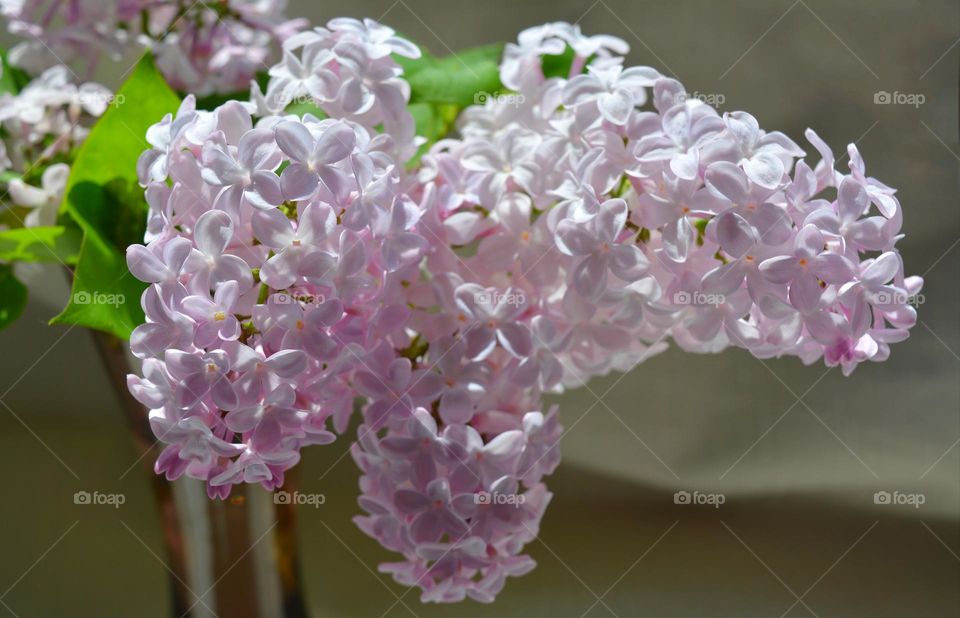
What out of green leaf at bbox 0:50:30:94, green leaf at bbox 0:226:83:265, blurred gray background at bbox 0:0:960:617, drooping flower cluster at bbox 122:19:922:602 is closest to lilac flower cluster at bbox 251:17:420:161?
drooping flower cluster at bbox 122:19:922:602

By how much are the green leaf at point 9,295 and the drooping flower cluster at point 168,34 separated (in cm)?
13

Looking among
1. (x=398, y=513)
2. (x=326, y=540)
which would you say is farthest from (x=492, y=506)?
(x=326, y=540)

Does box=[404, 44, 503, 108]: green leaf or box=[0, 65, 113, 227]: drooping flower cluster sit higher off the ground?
box=[404, 44, 503, 108]: green leaf

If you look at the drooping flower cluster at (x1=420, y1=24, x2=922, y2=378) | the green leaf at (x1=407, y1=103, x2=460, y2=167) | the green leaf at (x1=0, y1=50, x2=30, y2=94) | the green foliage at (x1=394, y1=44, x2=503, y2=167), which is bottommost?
the green leaf at (x1=0, y1=50, x2=30, y2=94)

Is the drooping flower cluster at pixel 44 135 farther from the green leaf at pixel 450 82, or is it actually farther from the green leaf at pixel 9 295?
the green leaf at pixel 450 82

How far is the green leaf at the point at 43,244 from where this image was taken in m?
0.43

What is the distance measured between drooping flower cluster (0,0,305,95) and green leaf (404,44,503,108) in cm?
11

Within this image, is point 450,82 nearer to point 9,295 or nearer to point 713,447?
point 9,295

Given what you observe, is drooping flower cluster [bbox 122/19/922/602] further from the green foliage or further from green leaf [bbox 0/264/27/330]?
green leaf [bbox 0/264/27/330]

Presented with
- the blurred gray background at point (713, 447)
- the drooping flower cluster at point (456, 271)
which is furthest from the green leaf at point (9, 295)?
the blurred gray background at point (713, 447)

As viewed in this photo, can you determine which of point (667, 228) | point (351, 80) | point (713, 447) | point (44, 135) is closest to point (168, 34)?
point (44, 135)

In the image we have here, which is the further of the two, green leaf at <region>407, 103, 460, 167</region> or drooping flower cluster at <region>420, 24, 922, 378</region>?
green leaf at <region>407, 103, 460, 167</region>

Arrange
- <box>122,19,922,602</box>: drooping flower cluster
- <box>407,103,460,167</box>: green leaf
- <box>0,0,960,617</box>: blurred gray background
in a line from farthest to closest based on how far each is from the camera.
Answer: <box>0,0,960,617</box>: blurred gray background → <box>407,103,460,167</box>: green leaf → <box>122,19,922,602</box>: drooping flower cluster

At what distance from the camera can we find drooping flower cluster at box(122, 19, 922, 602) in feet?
1.09
